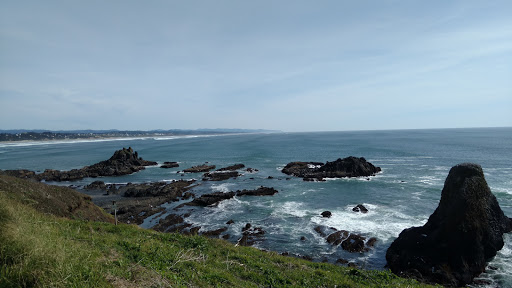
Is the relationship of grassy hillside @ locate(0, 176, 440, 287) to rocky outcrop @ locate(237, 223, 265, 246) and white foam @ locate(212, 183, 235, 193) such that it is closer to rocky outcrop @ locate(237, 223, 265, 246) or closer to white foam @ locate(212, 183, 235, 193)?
rocky outcrop @ locate(237, 223, 265, 246)

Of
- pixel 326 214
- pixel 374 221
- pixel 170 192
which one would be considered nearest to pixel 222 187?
pixel 170 192

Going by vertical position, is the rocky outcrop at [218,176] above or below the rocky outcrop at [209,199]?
above

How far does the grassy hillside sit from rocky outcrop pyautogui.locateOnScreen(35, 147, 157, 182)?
42535 mm

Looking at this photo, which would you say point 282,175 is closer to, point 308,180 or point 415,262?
point 308,180

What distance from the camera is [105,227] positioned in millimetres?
15727

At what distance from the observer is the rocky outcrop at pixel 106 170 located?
2167 inches

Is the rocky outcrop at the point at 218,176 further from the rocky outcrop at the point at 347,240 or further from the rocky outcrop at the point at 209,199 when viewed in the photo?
the rocky outcrop at the point at 347,240

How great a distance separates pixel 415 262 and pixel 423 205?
17045 mm

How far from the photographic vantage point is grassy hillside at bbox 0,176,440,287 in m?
5.61

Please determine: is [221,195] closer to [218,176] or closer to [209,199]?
[209,199]

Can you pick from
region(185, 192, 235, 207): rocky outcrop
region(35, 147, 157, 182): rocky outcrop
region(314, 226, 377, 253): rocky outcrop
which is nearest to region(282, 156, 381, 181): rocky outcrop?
region(185, 192, 235, 207): rocky outcrop

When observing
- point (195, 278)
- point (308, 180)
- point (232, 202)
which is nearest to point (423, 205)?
point (308, 180)

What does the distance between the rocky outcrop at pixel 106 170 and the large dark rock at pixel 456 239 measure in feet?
201

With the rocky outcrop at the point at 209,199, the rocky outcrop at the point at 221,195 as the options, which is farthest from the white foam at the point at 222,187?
the rocky outcrop at the point at 209,199
